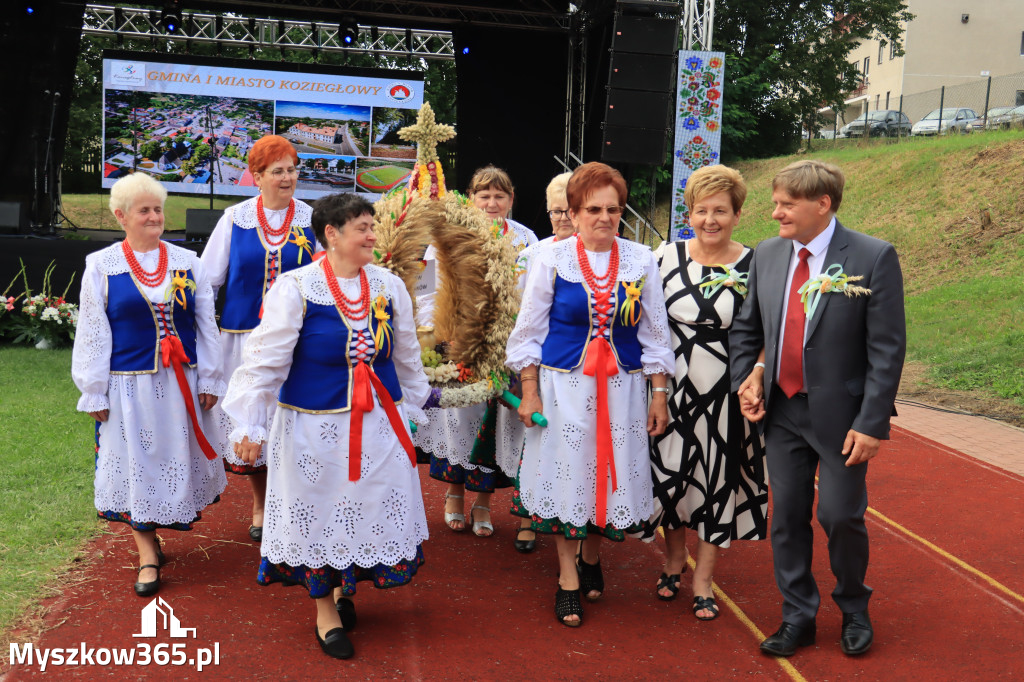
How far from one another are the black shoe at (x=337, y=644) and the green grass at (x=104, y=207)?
33.2ft

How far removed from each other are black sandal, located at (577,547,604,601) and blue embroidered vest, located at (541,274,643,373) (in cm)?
99

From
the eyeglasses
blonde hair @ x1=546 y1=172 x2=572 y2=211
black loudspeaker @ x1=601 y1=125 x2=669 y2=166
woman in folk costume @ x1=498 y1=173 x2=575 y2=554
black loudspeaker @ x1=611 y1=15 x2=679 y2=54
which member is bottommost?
woman in folk costume @ x1=498 y1=173 x2=575 y2=554

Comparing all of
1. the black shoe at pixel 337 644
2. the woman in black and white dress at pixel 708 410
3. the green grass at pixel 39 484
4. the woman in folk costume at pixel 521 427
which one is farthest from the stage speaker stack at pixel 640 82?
the black shoe at pixel 337 644

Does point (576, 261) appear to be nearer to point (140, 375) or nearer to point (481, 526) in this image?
point (481, 526)

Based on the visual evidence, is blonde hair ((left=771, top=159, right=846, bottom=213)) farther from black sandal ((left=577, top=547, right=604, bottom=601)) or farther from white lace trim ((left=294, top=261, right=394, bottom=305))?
black sandal ((left=577, top=547, right=604, bottom=601))

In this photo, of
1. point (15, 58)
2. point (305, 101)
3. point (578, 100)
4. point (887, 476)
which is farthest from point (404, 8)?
point (887, 476)

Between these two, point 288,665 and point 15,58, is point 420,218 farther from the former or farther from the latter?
point 15,58

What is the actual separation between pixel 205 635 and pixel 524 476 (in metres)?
1.45

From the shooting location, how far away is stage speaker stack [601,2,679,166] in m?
10.8

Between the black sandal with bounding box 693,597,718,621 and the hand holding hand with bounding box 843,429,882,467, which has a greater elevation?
the hand holding hand with bounding box 843,429,882,467

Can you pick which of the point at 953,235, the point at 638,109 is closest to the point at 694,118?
the point at 638,109

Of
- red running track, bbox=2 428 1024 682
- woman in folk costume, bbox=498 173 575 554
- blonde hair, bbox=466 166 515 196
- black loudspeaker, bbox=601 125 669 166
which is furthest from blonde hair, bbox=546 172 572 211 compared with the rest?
black loudspeaker, bbox=601 125 669 166

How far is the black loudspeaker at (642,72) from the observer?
1086 centimetres

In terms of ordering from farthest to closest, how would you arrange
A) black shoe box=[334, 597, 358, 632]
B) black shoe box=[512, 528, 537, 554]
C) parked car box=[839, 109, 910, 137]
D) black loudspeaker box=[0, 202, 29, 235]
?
parked car box=[839, 109, 910, 137], black loudspeaker box=[0, 202, 29, 235], black shoe box=[512, 528, 537, 554], black shoe box=[334, 597, 358, 632]
